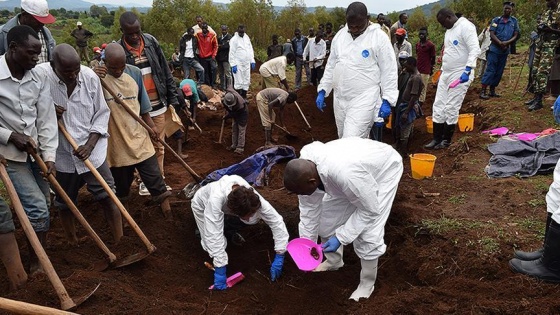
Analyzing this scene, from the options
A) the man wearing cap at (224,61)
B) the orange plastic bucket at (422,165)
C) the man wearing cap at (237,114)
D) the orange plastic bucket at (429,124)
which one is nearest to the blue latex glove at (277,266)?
the orange plastic bucket at (422,165)

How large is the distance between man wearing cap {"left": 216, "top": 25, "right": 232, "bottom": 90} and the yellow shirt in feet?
26.6

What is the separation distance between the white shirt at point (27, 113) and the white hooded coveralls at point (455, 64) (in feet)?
16.7

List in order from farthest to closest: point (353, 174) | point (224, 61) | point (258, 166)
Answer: point (224, 61) → point (258, 166) → point (353, 174)

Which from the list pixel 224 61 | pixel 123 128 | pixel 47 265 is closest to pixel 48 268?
pixel 47 265

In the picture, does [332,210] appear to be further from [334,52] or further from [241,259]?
[334,52]

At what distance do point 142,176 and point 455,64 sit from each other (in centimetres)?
451

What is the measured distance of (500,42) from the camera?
314 inches

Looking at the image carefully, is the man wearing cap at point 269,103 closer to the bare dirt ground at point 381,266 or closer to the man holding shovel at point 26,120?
the bare dirt ground at point 381,266

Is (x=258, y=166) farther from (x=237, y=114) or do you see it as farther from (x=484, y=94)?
(x=484, y=94)

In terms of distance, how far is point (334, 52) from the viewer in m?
4.84

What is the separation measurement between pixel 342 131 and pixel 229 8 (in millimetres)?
15724

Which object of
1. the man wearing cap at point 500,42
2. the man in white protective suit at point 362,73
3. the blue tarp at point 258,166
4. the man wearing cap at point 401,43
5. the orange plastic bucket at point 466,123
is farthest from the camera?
the man wearing cap at point 401,43

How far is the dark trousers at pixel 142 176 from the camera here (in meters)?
3.83

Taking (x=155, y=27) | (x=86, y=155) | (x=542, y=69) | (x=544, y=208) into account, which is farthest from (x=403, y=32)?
(x=155, y=27)
